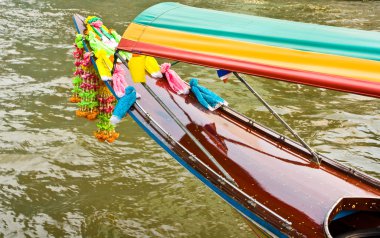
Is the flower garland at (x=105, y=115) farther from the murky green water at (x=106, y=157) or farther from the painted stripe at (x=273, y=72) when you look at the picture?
the painted stripe at (x=273, y=72)

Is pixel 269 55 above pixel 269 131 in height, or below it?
above

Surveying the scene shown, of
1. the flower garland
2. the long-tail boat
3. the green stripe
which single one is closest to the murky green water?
the flower garland

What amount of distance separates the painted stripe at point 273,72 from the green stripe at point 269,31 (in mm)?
292

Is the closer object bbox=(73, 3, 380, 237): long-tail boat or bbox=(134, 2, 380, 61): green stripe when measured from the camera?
bbox=(73, 3, 380, 237): long-tail boat

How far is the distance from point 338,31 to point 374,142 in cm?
437

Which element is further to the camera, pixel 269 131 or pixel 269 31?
pixel 269 131

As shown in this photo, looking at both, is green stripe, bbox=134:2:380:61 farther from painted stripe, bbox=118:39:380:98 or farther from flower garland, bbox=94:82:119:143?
flower garland, bbox=94:82:119:143

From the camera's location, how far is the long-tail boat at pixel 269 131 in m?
3.21

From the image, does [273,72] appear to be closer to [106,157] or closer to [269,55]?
[269,55]

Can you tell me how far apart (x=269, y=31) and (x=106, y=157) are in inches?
152

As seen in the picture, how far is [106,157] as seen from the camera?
22.0 feet

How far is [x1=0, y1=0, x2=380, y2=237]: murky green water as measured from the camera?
533 cm

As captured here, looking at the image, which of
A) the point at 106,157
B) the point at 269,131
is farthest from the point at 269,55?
the point at 106,157

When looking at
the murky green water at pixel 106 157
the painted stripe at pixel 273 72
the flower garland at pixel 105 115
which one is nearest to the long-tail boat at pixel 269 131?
the painted stripe at pixel 273 72
